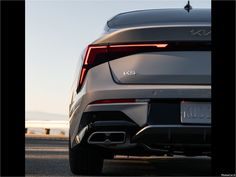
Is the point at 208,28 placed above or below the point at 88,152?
above

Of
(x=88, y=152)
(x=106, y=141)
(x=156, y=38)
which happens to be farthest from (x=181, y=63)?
(x=88, y=152)

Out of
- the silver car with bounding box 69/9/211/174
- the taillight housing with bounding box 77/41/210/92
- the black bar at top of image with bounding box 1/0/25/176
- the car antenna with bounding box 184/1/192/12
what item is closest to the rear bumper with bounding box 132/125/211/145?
the silver car with bounding box 69/9/211/174

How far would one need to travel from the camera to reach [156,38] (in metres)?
4.61

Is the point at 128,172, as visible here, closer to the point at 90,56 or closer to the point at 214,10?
the point at 90,56

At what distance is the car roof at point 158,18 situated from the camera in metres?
4.76

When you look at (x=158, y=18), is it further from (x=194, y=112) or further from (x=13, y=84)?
(x=13, y=84)

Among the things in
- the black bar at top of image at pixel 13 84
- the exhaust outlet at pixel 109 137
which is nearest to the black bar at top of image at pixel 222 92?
the exhaust outlet at pixel 109 137

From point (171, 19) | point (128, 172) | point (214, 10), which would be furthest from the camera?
point (128, 172)

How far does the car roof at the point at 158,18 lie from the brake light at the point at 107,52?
226 mm

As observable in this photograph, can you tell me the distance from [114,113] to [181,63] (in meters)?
0.69

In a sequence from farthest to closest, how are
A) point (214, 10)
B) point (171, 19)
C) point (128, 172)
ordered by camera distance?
point (128, 172)
point (171, 19)
point (214, 10)

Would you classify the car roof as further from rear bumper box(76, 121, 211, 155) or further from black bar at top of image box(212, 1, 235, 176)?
rear bumper box(76, 121, 211, 155)

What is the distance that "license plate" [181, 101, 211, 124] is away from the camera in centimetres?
452

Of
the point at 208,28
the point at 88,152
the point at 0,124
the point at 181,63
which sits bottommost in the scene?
the point at 88,152
